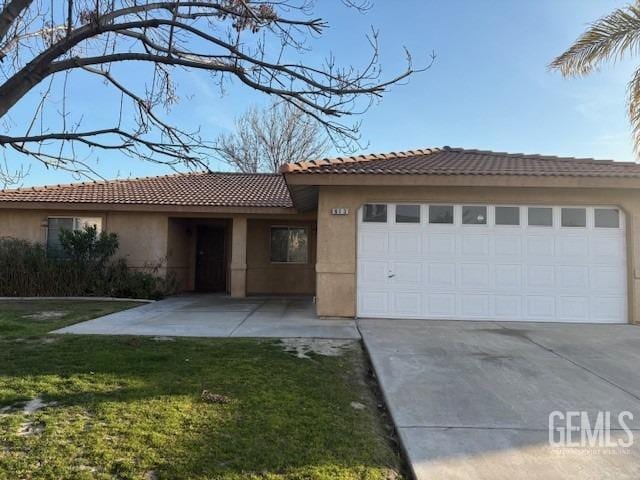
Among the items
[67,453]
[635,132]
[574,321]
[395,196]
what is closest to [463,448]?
[67,453]

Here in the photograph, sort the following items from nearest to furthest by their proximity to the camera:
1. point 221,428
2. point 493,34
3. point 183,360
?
1. point 221,428
2. point 183,360
3. point 493,34

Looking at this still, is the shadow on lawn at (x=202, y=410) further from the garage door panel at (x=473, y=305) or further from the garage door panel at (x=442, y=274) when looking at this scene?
the garage door panel at (x=473, y=305)

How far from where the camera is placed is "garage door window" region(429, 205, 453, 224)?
1028 centimetres

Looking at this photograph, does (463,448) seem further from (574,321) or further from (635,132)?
(635,132)

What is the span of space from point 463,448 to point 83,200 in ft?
47.6

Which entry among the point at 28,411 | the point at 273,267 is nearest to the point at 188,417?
the point at 28,411

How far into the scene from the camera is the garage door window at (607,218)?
10180 millimetres

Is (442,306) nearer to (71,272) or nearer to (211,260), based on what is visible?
(211,260)

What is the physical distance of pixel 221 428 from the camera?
401 centimetres

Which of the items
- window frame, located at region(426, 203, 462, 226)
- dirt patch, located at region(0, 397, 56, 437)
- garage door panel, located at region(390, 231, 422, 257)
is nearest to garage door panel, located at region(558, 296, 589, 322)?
window frame, located at region(426, 203, 462, 226)

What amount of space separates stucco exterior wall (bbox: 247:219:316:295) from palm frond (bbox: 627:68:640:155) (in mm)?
9835

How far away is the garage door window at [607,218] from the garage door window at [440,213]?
3.23 m

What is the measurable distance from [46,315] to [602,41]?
1467 cm

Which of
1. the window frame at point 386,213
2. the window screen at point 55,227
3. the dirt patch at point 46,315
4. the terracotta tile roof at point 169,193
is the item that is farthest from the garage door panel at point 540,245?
the window screen at point 55,227
